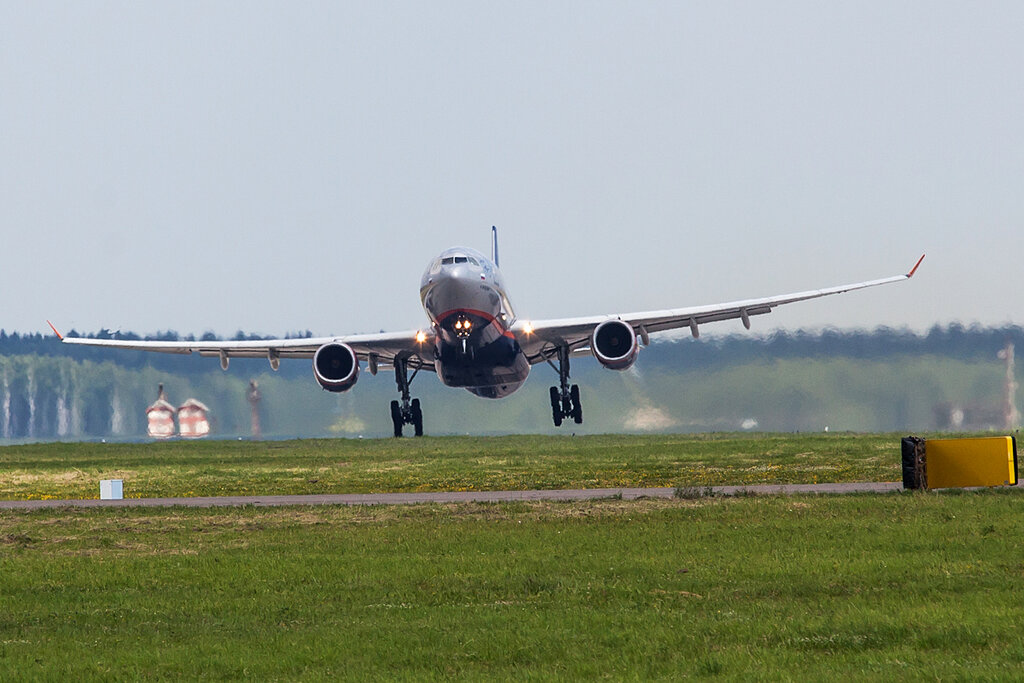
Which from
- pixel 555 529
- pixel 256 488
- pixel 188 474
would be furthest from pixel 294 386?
pixel 555 529

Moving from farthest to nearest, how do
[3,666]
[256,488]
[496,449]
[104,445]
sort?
[104,445]
[496,449]
[256,488]
[3,666]

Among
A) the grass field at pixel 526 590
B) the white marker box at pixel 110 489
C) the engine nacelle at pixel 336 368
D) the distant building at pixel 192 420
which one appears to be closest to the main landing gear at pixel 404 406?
the engine nacelle at pixel 336 368

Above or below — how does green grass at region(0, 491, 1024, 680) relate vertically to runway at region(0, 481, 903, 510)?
below

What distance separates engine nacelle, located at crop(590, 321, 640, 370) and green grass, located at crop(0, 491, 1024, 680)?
1031 inches

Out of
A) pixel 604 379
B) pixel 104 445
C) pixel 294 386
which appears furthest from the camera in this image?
pixel 294 386

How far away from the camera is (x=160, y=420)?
89438 millimetres

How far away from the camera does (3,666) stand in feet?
40.0

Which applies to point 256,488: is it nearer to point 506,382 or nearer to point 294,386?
point 506,382

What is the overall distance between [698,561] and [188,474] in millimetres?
25348

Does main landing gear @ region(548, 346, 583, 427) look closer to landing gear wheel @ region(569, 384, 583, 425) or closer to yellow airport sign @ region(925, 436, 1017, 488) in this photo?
landing gear wheel @ region(569, 384, 583, 425)

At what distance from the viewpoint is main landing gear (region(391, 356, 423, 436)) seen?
57.1 m

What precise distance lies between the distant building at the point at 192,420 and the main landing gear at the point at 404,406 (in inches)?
1003

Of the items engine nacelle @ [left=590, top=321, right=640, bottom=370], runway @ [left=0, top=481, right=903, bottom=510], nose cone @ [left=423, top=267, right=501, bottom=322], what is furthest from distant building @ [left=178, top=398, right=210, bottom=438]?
runway @ [left=0, top=481, right=903, bottom=510]

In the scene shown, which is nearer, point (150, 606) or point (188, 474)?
point (150, 606)
